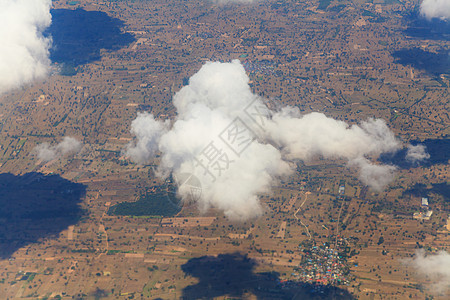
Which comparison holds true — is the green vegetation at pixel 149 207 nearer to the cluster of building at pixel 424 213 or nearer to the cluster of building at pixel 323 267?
the cluster of building at pixel 323 267

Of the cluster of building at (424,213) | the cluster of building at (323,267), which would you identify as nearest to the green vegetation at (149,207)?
the cluster of building at (323,267)

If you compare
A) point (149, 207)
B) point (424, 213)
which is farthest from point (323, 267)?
point (149, 207)

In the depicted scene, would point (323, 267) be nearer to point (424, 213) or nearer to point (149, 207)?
point (424, 213)

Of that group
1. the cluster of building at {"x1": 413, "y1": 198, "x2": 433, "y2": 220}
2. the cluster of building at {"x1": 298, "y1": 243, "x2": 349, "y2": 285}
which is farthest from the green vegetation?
the cluster of building at {"x1": 413, "y1": 198, "x2": 433, "y2": 220}

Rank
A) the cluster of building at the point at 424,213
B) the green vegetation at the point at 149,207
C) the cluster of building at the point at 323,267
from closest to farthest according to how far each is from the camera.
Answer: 1. the cluster of building at the point at 323,267
2. the cluster of building at the point at 424,213
3. the green vegetation at the point at 149,207

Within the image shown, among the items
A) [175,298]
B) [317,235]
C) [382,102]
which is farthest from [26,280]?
[382,102]

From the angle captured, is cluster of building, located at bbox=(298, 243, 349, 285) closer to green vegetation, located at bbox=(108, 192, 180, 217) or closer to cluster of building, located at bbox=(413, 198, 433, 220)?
cluster of building, located at bbox=(413, 198, 433, 220)

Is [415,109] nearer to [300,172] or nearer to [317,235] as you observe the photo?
[300,172]
